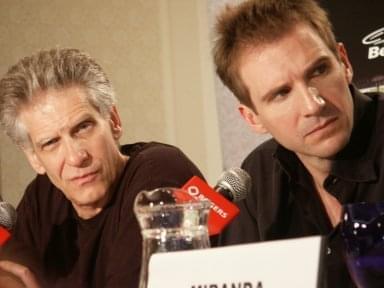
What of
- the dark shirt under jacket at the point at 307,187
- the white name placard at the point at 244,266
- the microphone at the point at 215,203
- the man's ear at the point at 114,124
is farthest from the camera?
the man's ear at the point at 114,124

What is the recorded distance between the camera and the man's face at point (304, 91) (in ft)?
3.95

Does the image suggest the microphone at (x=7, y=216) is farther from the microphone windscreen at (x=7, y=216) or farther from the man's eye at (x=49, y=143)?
the man's eye at (x=49, y=143)

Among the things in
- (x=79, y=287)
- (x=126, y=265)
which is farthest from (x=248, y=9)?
(x=79, y=287)

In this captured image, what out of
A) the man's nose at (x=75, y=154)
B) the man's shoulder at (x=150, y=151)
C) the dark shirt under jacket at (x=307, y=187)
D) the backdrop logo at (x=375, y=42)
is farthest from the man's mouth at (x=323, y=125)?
the backdrop logo at (x=375, y=42)

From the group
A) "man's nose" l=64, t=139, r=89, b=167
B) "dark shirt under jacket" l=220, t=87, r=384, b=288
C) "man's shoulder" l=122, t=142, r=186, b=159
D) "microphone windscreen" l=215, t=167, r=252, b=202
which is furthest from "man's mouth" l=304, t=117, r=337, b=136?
"man's nose" l=64, t=139, r=89, b=167

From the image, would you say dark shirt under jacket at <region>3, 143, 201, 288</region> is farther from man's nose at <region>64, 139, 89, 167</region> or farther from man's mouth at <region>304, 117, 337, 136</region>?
man's mouth at <region>304, 117, 337, 136</region>

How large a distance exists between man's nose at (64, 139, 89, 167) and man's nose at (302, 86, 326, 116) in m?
0.50

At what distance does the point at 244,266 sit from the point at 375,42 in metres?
1.53

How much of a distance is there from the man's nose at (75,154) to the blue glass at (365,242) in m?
0.84

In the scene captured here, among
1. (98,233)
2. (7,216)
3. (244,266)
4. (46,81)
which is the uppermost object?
(46,81)

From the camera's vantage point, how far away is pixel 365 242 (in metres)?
0.64

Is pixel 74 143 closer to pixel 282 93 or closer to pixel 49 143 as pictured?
pixel 49 143

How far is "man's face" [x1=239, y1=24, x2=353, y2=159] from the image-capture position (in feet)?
3.95

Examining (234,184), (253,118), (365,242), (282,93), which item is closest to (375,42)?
(253,118)
